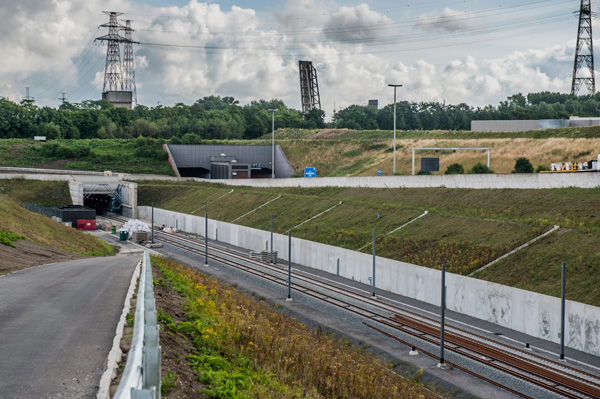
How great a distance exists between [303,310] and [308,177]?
4755 centimetres

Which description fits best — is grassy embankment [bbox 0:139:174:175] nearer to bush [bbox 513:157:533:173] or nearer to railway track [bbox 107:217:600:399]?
bush [bbox 513:157:533:173]

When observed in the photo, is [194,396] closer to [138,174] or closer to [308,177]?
[308,177]

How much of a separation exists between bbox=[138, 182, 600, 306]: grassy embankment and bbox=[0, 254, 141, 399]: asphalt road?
2234cm

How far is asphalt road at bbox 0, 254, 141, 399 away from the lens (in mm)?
11211

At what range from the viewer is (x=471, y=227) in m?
44.4

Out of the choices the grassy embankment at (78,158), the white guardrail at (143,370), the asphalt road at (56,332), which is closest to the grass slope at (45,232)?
the asphalt road at (56,332)

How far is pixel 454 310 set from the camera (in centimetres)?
3641

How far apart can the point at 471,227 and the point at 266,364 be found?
3044 cm

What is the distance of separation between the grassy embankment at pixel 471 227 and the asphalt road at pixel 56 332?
22.3 meters

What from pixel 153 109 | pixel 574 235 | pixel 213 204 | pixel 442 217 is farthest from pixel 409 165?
pixel 153 109

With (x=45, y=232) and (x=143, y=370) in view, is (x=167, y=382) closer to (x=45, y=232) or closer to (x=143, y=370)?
(x=143, y=370)

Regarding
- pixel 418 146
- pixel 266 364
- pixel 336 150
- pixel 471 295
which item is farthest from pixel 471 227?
pixel 336 150

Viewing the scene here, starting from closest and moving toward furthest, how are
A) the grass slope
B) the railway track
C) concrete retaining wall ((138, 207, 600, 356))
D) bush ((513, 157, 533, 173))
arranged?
1. the railway track
2. concrete retaining wall ((138, 207, 600, 356))
3. the grass slope
4. bush ((513, 157, 533, 173))

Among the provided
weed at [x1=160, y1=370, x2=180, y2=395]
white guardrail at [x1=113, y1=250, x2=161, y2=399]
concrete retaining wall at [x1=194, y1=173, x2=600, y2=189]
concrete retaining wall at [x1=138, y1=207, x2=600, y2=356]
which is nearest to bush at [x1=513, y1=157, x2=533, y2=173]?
concrete retaining wall at [x1=194, y1=173, x2=600, y2=189]
